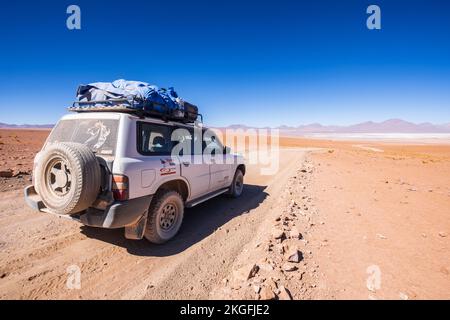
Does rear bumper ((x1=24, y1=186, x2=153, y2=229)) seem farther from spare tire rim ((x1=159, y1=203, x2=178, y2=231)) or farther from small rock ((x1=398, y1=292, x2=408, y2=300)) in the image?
small rock ((x1=398, y1=292, x2=408, y2=300))

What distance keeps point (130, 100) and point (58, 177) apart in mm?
1453

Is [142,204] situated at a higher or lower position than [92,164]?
lower

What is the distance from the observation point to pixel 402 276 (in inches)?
111

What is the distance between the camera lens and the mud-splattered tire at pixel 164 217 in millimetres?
3518

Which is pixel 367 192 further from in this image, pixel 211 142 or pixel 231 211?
pixel 211 142

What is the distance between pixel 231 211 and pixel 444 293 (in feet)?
12.3

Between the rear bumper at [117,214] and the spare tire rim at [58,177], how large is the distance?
1.35 feet

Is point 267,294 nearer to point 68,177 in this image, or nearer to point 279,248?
point 279,248

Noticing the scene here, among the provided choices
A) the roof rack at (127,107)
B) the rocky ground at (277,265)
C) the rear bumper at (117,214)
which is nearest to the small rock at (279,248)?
the rocky ground at (277,265)

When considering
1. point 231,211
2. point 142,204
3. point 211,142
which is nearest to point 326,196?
point 231,211

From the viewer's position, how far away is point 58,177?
3039mm

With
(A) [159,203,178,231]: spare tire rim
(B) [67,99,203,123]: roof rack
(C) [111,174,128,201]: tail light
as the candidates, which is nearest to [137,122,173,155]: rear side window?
(B) [67,99,203,123]: roof rack

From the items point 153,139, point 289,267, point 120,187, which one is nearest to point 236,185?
point 153,139

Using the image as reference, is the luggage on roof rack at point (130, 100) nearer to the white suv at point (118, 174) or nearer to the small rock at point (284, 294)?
the white suv at point (118, 174)
